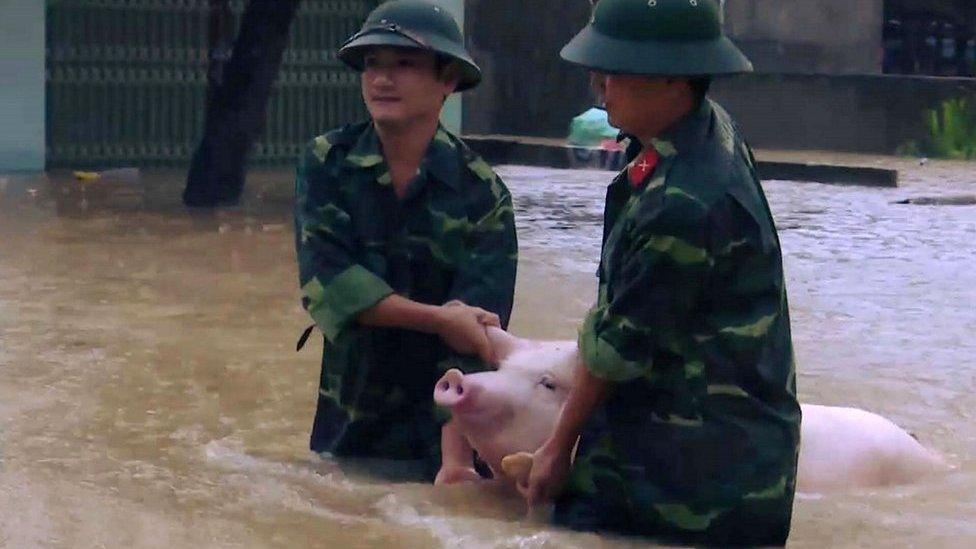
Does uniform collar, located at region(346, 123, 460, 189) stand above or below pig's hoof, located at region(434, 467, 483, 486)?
above

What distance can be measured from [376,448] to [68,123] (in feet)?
39.6

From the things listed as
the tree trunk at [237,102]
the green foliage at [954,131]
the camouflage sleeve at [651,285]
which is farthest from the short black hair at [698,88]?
the green foliage at [954,131]

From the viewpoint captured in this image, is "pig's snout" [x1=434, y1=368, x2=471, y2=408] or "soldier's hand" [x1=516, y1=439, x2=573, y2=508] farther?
"pig's snout" [x1=434, y1=368, x2=471, y2=408]

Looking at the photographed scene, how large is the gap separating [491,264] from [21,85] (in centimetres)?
1187

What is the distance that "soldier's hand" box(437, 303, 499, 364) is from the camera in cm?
482

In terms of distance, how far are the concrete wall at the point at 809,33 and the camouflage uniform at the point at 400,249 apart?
18462 mm

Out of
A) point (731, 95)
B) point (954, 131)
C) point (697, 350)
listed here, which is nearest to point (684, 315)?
Result: point (697, 350)

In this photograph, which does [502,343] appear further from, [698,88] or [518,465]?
[698,88]

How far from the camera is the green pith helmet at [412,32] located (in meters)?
4.98

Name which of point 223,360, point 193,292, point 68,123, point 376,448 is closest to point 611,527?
point 376,448

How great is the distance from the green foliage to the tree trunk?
9519 millimetres

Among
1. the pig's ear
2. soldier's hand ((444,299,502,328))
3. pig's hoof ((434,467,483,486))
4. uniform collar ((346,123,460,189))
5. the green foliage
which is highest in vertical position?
uniform collar ((346,123,460,189))

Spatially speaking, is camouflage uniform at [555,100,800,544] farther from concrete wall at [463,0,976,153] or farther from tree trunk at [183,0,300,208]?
concrete wall at [463,0,976,153]

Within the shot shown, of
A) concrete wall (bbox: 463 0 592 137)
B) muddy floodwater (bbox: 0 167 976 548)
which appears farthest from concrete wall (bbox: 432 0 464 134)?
muddy floodwater (bbox: 0 167 976 548)
